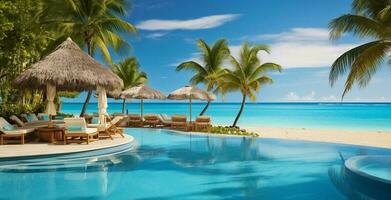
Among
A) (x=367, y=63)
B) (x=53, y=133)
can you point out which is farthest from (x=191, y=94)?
(x=367, y=63)

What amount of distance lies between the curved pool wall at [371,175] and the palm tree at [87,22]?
10.5 meters

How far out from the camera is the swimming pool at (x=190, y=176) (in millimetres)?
5395

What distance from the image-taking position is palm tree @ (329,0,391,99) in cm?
723

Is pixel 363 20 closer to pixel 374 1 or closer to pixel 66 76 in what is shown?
pixel 374 1

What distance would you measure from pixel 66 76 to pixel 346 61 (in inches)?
287

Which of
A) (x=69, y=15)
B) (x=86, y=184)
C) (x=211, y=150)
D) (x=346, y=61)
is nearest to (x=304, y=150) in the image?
(x=211, y=150)

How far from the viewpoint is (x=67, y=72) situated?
10.2 metres

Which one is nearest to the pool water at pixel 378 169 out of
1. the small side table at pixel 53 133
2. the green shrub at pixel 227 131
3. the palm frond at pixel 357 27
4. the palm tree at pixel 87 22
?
the palm frond at pixel 357 27

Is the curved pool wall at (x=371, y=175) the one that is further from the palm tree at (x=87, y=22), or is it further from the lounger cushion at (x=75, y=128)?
the palm tree at (x=87, y=22)

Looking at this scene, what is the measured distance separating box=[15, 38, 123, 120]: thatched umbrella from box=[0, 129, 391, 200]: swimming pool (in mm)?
2582

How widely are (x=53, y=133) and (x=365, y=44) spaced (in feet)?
25.5

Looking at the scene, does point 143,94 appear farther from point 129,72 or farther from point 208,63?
point 129,72

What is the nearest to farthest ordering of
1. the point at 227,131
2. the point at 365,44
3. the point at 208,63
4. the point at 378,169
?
1. the point at 378,169
2. the point at 365,44
3. the point at 227,131
4. the point at 208,63

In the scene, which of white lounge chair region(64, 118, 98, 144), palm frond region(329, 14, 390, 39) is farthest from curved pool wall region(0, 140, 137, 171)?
palm frond region(329, 14, 390, 39)
